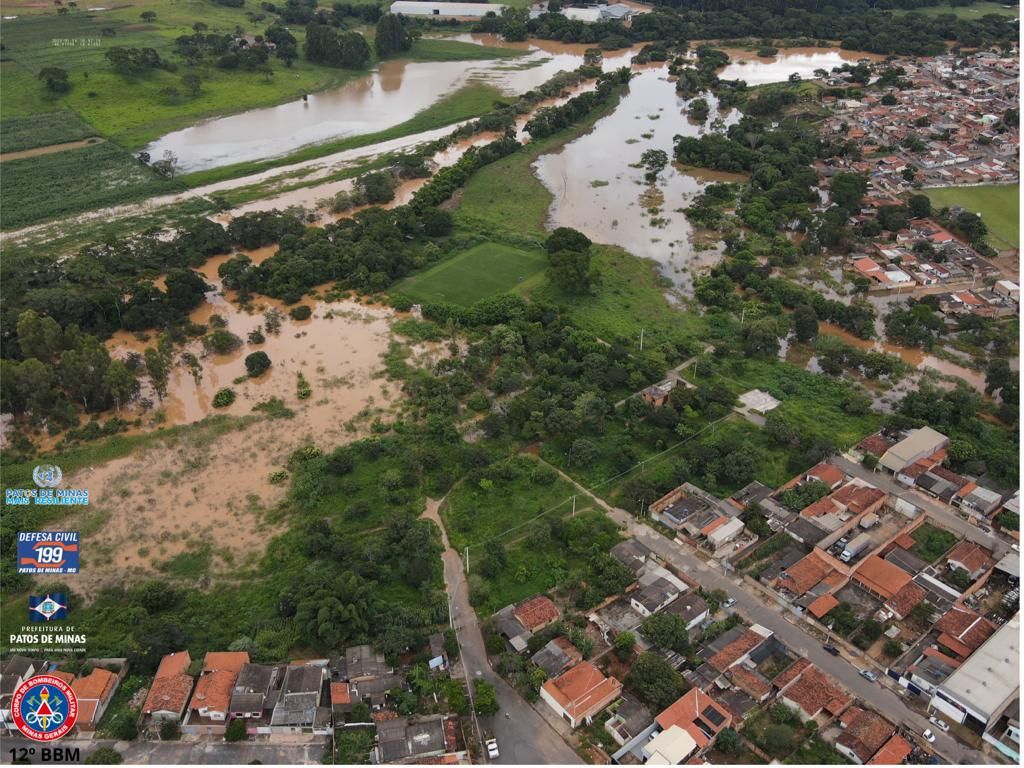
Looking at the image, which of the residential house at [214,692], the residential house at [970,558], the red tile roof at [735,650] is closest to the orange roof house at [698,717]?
the red tile roof at [735,650]

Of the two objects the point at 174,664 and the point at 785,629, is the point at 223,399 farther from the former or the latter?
the point at 785,629

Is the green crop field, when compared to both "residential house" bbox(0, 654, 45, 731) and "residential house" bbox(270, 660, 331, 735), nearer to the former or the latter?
"residential house" bbox(0, 654, 45, 731)

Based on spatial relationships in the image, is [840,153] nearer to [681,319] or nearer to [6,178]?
[681,319]

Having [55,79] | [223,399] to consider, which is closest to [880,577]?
[223,399]

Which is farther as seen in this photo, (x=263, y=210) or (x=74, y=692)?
(x=263, y=210)

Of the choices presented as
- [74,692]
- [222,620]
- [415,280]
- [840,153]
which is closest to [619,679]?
[222,620]

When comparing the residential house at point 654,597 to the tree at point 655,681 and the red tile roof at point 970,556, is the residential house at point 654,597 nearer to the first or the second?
the tree at point 655,681

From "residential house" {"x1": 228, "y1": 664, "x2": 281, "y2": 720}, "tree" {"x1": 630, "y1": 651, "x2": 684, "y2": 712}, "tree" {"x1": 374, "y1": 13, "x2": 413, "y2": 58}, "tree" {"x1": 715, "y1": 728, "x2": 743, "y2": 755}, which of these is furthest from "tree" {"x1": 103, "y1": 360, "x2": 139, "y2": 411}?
"tree" {"x1": 374, "y1": 13, "x2": 413, "y2": 58}
